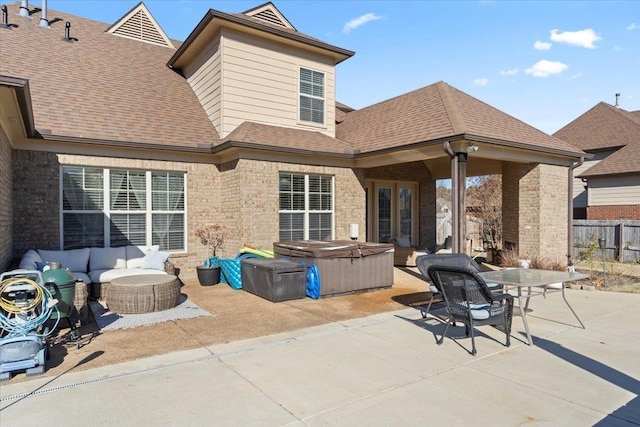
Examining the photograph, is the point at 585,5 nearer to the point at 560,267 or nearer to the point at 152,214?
the point at 560,267

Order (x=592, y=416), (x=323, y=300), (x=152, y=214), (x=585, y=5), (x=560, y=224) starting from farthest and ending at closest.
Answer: (x=560, y=224)
(x=152, y=214)
(x=585, y=5)
(x=323, y=300)
(x=592, y=416)

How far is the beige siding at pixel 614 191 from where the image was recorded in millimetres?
17902

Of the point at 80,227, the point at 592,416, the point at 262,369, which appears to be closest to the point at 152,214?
the point at 80,227

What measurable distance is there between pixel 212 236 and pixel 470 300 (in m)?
7.08

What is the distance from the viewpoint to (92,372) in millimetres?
4348

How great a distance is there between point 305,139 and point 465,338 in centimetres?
745

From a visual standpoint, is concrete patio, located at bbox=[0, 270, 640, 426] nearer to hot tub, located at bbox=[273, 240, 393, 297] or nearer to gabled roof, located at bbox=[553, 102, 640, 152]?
hot tub, located at bbox=[273, 240, 393, 297]

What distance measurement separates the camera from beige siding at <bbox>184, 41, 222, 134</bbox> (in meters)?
11.1

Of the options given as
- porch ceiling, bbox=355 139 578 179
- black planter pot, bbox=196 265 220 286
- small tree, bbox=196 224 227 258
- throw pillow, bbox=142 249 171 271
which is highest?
porch ceiling, bbox=355 139 578 179

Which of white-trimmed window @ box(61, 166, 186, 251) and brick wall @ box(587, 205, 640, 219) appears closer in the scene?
white-trimmed window @ box(61, 166, 186, 251)

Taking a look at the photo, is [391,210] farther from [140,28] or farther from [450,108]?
[140,28]

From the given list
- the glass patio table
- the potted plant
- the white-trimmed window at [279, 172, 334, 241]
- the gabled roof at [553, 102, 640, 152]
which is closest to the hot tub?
the white-trimmed window at [279, 172, 334, 241]

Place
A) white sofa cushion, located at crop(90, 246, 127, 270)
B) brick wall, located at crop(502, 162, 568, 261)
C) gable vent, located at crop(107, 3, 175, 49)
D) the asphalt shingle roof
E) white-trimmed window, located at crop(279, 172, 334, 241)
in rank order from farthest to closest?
1. gable vent, located at crop(107, 3, 175, 49)
2. brick wall, located at crop(502, 162, 568, 261)
3. white-trimmed window, located at crop(279, 172, 334, 241)
4. the asphalt shingle roof
5. white sofa cushion, located at crop(90, 246, 127, 270)

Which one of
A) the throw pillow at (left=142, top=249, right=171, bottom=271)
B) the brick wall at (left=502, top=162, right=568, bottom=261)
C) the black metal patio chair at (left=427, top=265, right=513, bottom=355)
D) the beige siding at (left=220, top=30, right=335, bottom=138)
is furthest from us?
the brick wall at (left=502, top=162, right=568, bottom=261)
